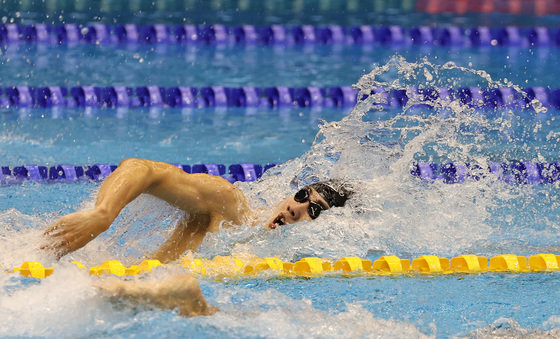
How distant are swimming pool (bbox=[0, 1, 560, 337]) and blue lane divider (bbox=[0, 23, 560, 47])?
111 millimetres

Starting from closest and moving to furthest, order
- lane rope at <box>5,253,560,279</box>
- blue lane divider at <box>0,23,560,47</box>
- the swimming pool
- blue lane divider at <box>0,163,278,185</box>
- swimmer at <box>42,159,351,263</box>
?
the swimming pool → swimmer at <box>42,159,351,263</box> → lane rope at <box>5,253,560,279</box> → blue lane divider at <box>0,163,278,185</box> → blue lane divider at <box>0,23,560,47</box>

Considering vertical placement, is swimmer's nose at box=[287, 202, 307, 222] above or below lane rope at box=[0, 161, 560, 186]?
above

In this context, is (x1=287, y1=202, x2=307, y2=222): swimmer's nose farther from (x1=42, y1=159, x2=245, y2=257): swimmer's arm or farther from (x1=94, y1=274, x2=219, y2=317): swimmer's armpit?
(x1=94, y1=274, x2=219, y2=317): swimmer's armpit

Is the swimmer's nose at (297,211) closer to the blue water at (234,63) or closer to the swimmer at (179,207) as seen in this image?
the swimmer at (179,207)

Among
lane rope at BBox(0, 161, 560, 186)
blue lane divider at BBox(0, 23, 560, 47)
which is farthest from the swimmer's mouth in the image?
blue lane divider at BBox(0, 23, 560, 47)

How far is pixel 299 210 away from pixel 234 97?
252cm

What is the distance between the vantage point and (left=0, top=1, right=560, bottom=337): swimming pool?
2207mm

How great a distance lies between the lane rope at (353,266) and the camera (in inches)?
103

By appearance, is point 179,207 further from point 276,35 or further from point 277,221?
point 276,35

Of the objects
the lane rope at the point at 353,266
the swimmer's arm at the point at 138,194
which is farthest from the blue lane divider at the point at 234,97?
the swimmer's arm at the point at 138,194

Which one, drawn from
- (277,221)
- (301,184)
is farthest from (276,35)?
(277,221)

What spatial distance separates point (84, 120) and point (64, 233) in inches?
113

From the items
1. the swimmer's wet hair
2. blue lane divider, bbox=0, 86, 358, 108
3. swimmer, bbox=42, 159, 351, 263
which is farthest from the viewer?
blue lane divider, bbox=0, 86, 358, 108

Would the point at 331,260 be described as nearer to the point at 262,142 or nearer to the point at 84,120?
the point at 262,142
